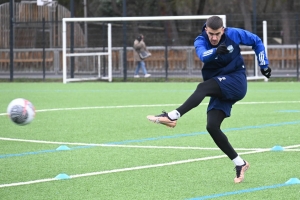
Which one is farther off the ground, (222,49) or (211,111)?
(222,49)

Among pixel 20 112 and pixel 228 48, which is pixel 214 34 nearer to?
pixel 228 48

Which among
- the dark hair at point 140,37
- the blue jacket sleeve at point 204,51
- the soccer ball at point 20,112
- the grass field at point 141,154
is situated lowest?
Result: the grass field at point 141,154

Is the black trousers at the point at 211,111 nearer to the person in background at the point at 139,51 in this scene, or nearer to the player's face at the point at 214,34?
the player's face at the point at 214,34

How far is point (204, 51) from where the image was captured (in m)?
8.10

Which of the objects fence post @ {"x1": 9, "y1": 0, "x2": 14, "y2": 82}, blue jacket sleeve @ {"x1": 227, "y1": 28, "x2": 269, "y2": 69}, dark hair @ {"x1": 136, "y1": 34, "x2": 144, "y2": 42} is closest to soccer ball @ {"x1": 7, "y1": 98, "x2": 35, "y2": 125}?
blue jacket sleeve @ {"x1": 227, "y1": 28, "x2": 269, "y2": 69}

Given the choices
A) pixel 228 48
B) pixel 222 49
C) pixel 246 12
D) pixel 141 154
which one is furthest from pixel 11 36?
pixel 222 49

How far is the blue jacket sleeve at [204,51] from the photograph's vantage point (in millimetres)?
7965

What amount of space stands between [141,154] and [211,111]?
84.5 inches

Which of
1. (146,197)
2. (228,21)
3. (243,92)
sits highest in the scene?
(228,21)

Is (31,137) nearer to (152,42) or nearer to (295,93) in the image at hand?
(295,93)

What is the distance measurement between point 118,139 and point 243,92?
4064 millimetres

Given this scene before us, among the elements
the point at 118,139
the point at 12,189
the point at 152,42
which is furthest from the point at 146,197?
the point at 152,42

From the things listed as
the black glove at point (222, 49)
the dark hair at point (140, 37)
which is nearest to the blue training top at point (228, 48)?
the black glove at point (222, 49)

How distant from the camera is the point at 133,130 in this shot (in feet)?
43.3
